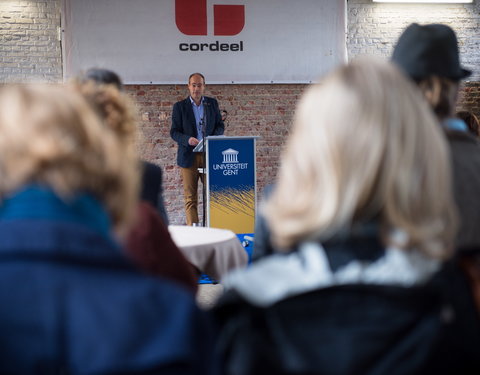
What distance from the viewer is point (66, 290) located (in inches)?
30.9

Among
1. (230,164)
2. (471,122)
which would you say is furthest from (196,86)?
(471,122)

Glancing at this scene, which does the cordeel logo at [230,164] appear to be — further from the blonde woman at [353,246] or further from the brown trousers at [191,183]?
the blonde woman at [353,246]

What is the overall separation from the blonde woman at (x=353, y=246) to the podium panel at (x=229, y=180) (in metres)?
4.86

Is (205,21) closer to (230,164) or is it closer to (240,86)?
(240,86)

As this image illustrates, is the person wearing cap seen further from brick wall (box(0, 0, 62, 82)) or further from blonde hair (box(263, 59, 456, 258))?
brick wall (box(0, 0, 62, 82))

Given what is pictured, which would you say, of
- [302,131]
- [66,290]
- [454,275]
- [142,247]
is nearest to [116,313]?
[66,290]

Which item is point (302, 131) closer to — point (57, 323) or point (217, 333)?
point (217, 333)

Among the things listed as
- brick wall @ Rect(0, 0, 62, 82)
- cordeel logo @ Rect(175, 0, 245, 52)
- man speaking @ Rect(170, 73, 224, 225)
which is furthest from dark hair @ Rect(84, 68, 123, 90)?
brick wall @ Rect(0, 0, 62, 82)

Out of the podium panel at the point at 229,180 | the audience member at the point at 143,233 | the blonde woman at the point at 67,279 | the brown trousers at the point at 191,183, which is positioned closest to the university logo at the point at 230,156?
the podium panel at the point at 229,180

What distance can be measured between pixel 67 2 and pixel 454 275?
704 centimetres

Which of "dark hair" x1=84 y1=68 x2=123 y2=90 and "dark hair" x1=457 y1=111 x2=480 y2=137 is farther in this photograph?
"dark hair" x1=457 y1=111 x2=480 y2=137

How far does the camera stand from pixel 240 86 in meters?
7.76

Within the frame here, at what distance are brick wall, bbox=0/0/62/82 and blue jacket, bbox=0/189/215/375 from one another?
23.3 ft

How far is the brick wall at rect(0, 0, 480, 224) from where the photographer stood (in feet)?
24.3
